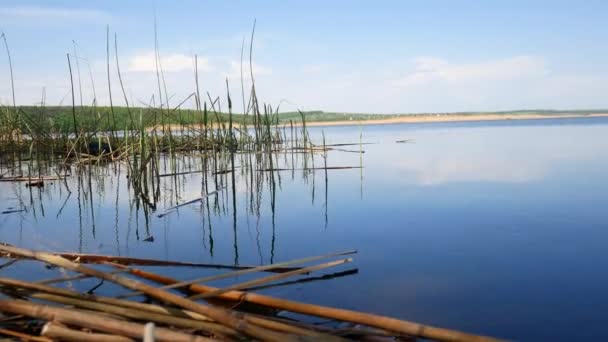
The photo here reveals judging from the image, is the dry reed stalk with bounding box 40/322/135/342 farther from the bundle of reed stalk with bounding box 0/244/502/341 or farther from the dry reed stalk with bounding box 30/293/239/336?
the dry reed stalk with bounding box 30/293/239/336

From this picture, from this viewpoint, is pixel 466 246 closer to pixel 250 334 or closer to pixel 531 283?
pixel 531 283

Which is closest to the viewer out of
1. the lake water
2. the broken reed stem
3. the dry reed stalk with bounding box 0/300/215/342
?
the dry reed stalk with bounding box 0/300/215/342

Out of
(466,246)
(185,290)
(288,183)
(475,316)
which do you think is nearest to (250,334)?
(185,290)

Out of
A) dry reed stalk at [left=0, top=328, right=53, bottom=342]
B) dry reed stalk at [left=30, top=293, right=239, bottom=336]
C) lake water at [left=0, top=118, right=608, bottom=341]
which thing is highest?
dry reed stalk at [left=30, top=293, right=239, bottom=336]

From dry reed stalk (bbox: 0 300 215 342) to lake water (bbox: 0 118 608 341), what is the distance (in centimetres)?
73

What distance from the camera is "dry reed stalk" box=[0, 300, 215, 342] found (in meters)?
1.25

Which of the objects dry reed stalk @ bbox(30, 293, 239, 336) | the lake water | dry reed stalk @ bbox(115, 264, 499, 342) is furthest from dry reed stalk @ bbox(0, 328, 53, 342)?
the lake water

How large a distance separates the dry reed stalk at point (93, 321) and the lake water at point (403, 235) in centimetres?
73

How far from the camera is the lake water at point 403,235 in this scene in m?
2.00

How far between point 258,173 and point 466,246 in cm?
484

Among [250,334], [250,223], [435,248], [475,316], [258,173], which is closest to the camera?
[250,334]

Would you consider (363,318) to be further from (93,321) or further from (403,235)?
(403,235)

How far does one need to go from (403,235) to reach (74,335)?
2361mm

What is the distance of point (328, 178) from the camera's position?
6555mm
